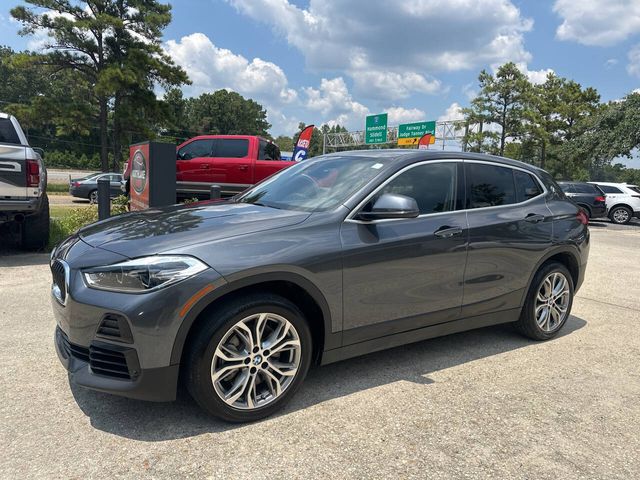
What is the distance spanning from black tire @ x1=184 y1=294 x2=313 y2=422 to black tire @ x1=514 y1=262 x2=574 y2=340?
239cm

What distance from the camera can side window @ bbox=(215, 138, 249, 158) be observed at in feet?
39.3

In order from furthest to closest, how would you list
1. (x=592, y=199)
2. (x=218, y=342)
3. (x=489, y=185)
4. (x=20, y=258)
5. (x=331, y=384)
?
(x=592, y=199) < (x=20, y=258) < (x=489, y=185) < (x=331, y=384) < (x=218, y=342)

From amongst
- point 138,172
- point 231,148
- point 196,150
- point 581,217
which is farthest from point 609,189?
point 138,172

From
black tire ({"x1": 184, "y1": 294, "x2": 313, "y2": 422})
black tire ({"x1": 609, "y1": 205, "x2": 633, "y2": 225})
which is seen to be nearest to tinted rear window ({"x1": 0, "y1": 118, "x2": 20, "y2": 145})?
black tire ({"x1": 184, "y1": 294, "x2": 313, "y2": 422})

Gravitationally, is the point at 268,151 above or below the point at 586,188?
above

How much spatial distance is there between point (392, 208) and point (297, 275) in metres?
0.77

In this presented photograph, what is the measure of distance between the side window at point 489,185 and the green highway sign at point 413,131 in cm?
2984

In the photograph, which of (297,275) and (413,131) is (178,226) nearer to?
(297,275)

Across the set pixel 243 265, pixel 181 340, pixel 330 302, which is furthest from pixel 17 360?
pixel 330 302

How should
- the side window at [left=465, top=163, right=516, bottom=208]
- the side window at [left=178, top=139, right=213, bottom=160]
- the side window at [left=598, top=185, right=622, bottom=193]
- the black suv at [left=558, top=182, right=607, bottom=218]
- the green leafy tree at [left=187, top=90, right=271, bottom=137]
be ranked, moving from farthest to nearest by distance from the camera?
the green leafy tree at [left=187, top=90, right=271, bottom=137], the side window at [left=598, top=185, right=622, bottom=193], the black suv at [left=558, top=182, right=607, bottom=218], the side window at [left=178, top=139, right=213, bottom=160], the side window at [left=465, top=163, right=516, bottom=208]

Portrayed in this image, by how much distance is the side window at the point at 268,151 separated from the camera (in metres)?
12.3

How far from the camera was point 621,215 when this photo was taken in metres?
20.1

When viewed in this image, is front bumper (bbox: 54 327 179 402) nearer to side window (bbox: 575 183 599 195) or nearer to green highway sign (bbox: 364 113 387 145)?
side window (bbox: 575 183 599 195)

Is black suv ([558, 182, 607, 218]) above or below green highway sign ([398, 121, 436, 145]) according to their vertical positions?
below
